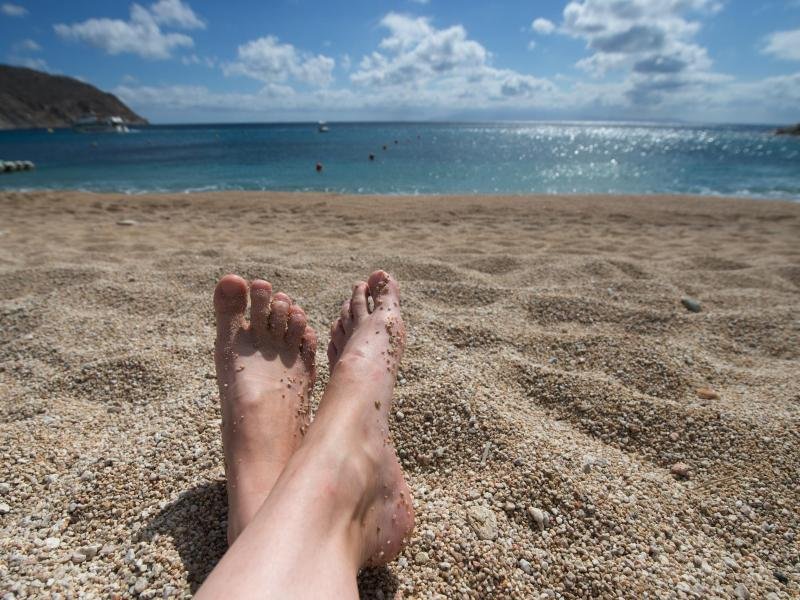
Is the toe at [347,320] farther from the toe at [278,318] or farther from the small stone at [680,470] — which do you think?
the small stone at [680,470]

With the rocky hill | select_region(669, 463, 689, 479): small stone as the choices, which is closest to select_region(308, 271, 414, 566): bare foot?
select_region(669, 463, 689, 479): small stone

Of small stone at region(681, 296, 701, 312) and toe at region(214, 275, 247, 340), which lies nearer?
toe at region(214, 275, 247, 340)

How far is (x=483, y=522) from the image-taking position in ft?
4.06

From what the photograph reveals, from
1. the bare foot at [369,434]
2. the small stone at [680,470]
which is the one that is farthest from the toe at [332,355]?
the small stone at [680,470]

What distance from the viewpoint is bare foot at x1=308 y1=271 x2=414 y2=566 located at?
112 cm

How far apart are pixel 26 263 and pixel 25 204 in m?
5.37

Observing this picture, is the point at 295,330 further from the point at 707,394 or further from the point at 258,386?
the point at 707,394

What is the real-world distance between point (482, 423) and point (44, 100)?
103713 millimetres

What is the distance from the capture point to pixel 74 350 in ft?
6.70

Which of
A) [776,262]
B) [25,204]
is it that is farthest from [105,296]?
[25,204]

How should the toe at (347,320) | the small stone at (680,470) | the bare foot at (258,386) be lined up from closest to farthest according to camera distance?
the bare foot at (258,386)
the small stone at (680,470)
the toe at (347,320)

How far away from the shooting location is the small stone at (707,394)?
1.76 meters

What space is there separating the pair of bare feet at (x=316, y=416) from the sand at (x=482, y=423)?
0.12 metres

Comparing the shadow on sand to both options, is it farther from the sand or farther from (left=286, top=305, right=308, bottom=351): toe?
(left=286, top=305, right=308, bottom=351): toe
